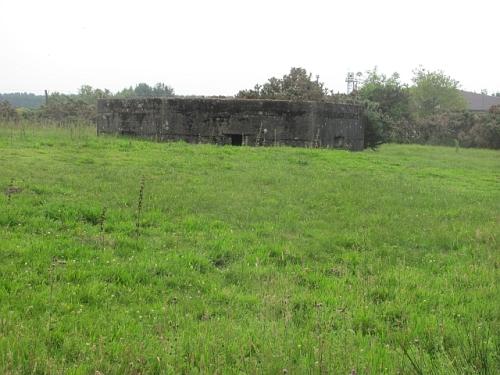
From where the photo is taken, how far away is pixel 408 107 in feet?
127

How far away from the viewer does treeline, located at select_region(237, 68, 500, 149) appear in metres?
20.5

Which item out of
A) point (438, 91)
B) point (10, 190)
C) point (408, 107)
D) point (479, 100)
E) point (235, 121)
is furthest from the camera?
point (479, 100)

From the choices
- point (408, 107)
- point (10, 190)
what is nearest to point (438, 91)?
point (408, 107)

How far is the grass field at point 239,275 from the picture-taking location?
10.6 feet

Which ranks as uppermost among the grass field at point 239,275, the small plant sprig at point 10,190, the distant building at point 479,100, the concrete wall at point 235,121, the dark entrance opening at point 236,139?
the distant building at point 479,100

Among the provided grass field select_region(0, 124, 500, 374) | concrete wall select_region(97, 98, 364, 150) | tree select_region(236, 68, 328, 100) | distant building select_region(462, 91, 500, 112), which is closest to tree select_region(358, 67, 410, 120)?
tree select_region(236, 68, 328, 100)

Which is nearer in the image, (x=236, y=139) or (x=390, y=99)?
(x=236, y=139)

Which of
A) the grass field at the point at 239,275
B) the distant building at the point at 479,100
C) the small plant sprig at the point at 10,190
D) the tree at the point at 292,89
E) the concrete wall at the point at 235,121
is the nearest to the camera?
the grass field at the point at 239,275

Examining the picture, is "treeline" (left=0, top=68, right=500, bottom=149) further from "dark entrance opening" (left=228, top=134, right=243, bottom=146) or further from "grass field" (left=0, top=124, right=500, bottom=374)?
"grass field" (left=0, top=124, right=500, bottom=374)

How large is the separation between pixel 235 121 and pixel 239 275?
36.7 ft

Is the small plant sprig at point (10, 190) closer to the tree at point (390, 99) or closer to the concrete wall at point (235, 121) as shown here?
the concrete wall at point (235, 121)

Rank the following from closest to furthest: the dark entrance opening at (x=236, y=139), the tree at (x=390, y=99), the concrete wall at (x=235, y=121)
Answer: the concrete wall at (x=235, y=121)
the dark entrance opening at (x=236, y=139)
the tree at (x=390, y=99)

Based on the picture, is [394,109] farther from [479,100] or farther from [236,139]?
[479,100]

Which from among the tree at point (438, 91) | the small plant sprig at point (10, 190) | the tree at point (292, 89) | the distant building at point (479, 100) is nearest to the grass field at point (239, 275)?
the small plant sprig at point (10, 190)
